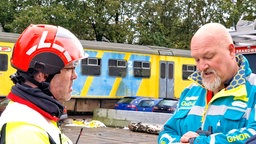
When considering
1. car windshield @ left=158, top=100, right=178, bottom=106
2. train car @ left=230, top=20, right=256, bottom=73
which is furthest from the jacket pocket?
car windshield @ left=158, top=100, right=178, bottom=106

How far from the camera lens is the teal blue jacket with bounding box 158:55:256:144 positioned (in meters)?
3.03

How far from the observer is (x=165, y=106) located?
19438mm

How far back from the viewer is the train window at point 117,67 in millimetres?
24094

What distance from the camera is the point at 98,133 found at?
15.8 meters

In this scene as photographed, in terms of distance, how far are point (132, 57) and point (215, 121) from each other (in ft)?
71.7

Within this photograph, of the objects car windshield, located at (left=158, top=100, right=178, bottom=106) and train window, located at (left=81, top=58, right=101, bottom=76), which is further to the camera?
train window, located at (left=81, top=58, right=101, bottom=76)

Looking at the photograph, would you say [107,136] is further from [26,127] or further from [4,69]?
[26,127]

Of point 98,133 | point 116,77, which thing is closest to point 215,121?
point 98,133

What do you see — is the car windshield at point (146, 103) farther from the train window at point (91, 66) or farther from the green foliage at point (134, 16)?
the green foliage at point (134, 16)

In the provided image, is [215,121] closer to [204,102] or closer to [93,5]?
[204,102]

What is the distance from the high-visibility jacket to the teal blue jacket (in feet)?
4.18

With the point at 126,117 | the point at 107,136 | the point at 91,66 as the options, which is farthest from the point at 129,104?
the point at 107,136

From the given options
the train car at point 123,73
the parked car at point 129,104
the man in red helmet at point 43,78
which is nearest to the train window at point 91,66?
the train car at point 123,73

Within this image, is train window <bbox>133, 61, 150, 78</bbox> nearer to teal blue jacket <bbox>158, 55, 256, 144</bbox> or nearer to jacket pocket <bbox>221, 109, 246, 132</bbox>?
teal blue jacket <bbox>158, 55, 256, 144</bbox>
